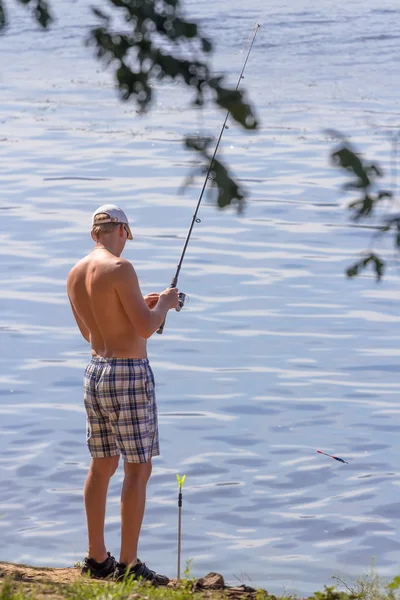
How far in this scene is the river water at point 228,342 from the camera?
7.95 metres

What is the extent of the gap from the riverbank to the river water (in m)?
0.97

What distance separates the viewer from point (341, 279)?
15.5 meters

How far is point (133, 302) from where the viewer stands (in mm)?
5945

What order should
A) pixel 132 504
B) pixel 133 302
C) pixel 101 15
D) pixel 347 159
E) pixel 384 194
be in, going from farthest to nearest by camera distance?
pixel 132 504, pixel 133 302, pixel 384 194, pixel 101 15, pixel 347 159

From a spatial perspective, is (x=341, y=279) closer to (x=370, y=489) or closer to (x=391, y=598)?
(x=370, y=489)

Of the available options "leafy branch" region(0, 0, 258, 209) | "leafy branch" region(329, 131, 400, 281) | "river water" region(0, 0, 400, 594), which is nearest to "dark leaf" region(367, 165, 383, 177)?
"leafy branch" region(329, 131, 400, 281)

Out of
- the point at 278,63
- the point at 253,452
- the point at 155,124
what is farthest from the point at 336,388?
the point at 278,63

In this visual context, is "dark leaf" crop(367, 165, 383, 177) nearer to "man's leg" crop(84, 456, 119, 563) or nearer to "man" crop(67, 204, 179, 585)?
"man" crop(67, 204, 179, 585)

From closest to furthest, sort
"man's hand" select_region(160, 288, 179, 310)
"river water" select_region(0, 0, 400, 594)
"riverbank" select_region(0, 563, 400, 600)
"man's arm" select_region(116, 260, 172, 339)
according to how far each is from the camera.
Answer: "riverbank" select_region(0, 563, 400, 600) < "man's arm" select_region(116, 260, 172, 339) < "man's hand" select_region(160, 288, 179, 310) < "river water" select_region(0, 0, 400, 594)

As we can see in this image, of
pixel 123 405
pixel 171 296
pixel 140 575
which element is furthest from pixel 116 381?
pixel 140 575

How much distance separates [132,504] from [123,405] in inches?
18.7

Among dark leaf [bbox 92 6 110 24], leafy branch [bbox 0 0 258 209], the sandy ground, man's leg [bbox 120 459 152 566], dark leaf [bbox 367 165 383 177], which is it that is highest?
dark leaf [bbox 92 6 110 24]

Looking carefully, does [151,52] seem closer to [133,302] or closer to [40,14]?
[40,14]

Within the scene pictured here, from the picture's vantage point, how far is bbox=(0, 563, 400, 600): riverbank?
508 centimetres
